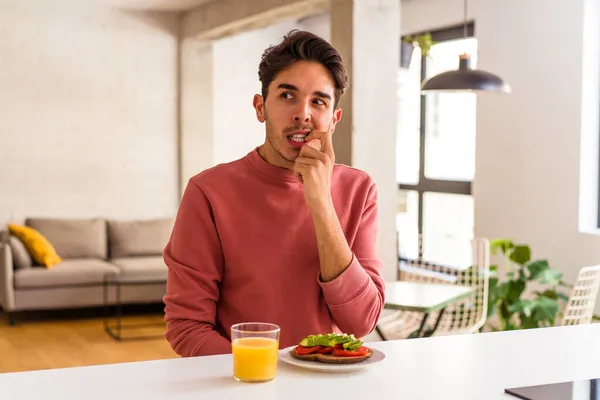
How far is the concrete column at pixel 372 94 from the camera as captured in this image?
14.6 ft

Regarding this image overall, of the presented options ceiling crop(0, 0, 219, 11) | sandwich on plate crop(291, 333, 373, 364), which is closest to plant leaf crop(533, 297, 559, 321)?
sandwich on plate crop(291, 333, 373, 364)

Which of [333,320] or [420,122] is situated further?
[420,122]

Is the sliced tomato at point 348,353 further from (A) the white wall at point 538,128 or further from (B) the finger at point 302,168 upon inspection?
(A) the white wall at point 538,128

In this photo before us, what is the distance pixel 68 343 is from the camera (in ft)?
19.0

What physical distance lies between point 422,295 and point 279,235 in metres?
2.47

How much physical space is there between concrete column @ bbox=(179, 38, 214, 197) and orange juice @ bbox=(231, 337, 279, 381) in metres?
6.53

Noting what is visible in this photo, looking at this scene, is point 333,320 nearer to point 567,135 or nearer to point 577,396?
point 577,396

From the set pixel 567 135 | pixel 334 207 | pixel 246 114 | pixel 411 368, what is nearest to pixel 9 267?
pixel 246 114

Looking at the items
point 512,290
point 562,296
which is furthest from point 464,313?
point 562,296

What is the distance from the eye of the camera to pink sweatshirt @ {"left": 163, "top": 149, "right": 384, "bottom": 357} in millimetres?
1687

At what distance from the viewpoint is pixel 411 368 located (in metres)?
1.43

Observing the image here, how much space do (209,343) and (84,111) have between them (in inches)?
242

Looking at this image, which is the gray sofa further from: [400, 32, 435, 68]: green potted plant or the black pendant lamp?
the black pendant lamp

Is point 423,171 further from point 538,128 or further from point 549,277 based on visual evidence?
point 549,277
